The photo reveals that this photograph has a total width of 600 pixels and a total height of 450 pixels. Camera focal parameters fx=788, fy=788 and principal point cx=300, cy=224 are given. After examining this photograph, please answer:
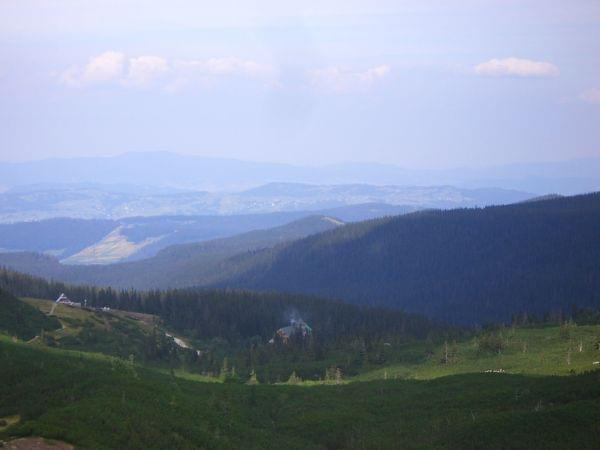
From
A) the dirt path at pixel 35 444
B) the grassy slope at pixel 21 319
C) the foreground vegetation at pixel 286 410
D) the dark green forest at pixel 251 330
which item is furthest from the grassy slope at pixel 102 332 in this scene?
the dirt path at pixel 35 444

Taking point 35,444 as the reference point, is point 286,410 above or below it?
below

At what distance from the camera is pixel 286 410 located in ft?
212

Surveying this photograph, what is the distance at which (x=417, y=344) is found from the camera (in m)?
108

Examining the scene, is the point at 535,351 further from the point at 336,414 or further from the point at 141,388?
the point at 141,388

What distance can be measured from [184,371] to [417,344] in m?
32.6

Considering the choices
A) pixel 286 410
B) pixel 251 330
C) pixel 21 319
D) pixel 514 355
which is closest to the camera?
pixel 286 410

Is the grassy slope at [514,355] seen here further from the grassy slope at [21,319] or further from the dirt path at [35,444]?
the dirt path at [35,444]

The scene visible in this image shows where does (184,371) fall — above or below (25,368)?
below

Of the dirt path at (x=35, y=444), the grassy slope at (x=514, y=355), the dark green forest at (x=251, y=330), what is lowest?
the dark green forest at (x=251, y=330)

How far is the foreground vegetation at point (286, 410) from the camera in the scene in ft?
147

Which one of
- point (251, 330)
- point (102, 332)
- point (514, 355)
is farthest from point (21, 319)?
point (514, 355)

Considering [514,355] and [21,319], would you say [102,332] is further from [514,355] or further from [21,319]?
[514,355]

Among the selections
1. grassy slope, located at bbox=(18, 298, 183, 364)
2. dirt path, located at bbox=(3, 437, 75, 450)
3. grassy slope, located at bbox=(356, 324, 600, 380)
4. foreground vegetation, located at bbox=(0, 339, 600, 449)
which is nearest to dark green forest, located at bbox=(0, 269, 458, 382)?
grassy slope, located at bbox=(18, 298, 183, 364)

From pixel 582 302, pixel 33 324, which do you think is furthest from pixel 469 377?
pixel 582 302
